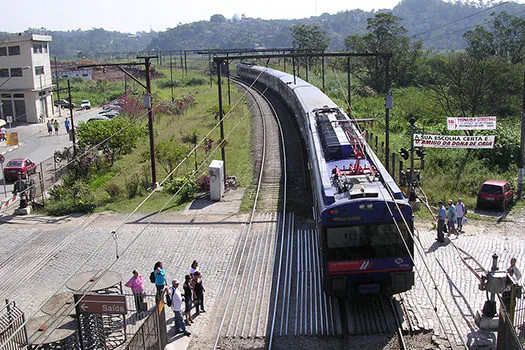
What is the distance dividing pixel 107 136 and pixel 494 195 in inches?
812

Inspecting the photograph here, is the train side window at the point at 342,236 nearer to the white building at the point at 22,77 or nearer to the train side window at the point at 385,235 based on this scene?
the train side window at the point at 385,235

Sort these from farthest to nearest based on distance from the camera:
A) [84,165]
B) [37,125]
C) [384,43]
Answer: [384,43] < [37,125] < [84,165]

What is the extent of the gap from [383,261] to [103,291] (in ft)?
22.1

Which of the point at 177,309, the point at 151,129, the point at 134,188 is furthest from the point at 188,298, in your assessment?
the point at 134,188

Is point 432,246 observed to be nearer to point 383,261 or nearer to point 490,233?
point 490,233

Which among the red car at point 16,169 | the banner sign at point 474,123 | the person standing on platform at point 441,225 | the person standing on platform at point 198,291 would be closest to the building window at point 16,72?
the red car at point 16,169

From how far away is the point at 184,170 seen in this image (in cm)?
2847

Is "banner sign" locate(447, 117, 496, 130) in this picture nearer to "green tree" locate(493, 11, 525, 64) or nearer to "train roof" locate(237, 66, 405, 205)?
"train roof" locate(237, 66, 405, 205)

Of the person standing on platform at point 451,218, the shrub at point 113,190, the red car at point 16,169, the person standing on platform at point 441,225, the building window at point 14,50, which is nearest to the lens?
the person standing on platform at point 441,225

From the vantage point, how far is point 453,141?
26.0 metres

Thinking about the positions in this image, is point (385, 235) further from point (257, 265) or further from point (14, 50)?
point (14, 50)

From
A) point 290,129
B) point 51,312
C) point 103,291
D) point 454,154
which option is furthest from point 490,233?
point 290,129

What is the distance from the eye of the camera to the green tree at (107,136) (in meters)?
32.5

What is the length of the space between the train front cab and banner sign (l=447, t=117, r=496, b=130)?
15665 mm
